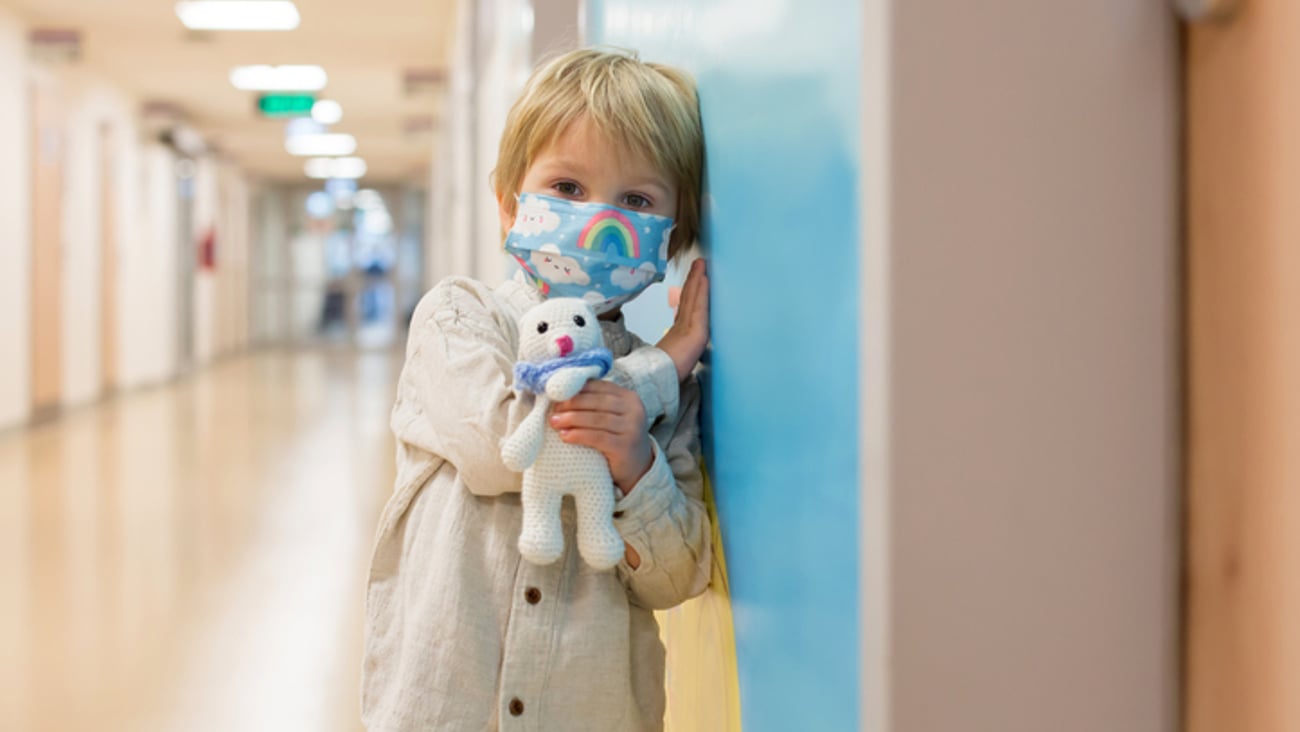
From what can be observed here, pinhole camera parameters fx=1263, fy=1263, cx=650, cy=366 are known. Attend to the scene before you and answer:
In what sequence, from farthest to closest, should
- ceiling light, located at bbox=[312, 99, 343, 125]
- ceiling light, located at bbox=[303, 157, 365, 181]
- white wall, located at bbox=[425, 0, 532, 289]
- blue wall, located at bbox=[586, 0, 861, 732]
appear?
ceiling light, located at bbox=[303, 157, 365, 181] → ceiling light, located at bbox=[312, 99, 343, 125] → white wall, located at bbox=[425, 0, 532, 289] → blue wall, located at bbox=[586, 0, 861, 732]

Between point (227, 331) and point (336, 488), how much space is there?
653 inches

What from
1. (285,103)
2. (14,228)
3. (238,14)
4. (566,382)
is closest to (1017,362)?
(566,382)

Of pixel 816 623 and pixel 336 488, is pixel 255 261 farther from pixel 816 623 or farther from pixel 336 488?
pixel 816 623

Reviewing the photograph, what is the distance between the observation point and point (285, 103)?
14367 mm

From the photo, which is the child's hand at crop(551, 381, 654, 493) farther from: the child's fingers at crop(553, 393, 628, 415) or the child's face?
the child's face

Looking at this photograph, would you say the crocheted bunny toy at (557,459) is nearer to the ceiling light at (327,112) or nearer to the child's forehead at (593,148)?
the child's forehead at (593,148)

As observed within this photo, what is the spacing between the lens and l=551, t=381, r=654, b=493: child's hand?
1.12 meters

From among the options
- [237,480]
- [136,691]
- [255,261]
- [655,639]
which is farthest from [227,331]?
[655,639]

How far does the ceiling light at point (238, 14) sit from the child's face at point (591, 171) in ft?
29.9

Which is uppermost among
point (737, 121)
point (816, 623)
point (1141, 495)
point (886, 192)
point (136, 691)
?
point (737, 121)

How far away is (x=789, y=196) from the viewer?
882 mm

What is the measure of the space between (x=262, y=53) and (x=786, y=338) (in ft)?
39.0

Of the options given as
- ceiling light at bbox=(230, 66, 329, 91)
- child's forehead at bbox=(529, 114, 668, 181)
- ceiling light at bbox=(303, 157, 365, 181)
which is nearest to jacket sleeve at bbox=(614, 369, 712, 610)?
child's forehead at bbox=(529, 114, 668, 181)

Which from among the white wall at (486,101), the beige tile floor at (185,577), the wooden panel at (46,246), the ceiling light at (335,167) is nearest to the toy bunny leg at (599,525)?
the white wall at (486,101)
